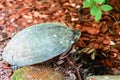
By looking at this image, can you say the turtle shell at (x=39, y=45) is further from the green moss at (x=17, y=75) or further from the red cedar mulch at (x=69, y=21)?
the red cedar mulch at (x=69, y=21)

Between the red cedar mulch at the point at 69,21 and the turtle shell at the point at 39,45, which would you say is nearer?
the turtle shell at the point at 39,45

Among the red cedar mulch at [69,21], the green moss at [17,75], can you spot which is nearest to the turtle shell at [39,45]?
the green moss at [17,75]

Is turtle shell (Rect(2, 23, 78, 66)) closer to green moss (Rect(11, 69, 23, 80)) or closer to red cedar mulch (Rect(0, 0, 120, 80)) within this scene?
green moss (Rect(11, 69, 23, 80))

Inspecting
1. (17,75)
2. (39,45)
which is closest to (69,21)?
(39,45)

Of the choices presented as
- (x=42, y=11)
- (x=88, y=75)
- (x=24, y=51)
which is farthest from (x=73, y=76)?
(x=42, y=11)

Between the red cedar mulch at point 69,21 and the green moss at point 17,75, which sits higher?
the red cedar mulch at point 69,21
